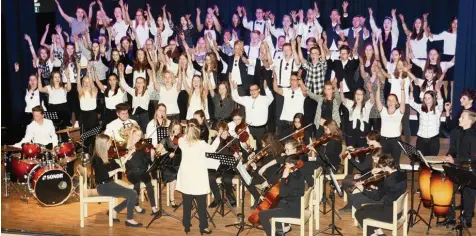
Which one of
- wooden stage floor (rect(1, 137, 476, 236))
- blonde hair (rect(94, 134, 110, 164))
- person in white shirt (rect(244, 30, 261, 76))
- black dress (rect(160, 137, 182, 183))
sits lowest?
wooden stage floor (rect(1, 137, 476, 236))

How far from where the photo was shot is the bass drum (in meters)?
8.83

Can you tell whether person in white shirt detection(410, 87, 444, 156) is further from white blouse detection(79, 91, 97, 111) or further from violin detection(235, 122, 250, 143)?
white blouse detection(79, 91, 97, 111)

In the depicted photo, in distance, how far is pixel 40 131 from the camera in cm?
996

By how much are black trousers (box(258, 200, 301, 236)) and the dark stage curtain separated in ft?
13.8

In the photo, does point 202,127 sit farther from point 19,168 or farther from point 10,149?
point 10,149

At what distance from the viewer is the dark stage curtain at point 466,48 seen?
32.3ft

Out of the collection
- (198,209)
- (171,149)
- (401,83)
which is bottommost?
(198,209)

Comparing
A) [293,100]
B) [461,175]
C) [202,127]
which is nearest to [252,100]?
[293,100]

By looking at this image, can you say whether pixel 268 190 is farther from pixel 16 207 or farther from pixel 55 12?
pixel 55 12

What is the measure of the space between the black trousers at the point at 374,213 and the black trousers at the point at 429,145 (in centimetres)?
242

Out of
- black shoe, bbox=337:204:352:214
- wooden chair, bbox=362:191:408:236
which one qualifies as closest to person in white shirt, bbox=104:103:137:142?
black shoe, bbox=337:204:352:214

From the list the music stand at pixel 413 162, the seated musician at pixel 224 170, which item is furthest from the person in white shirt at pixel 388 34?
the seated musician at pixel 224 170

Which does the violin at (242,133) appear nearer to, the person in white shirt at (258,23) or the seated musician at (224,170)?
the seated musician at (224,170)

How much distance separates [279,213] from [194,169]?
1102 mm
